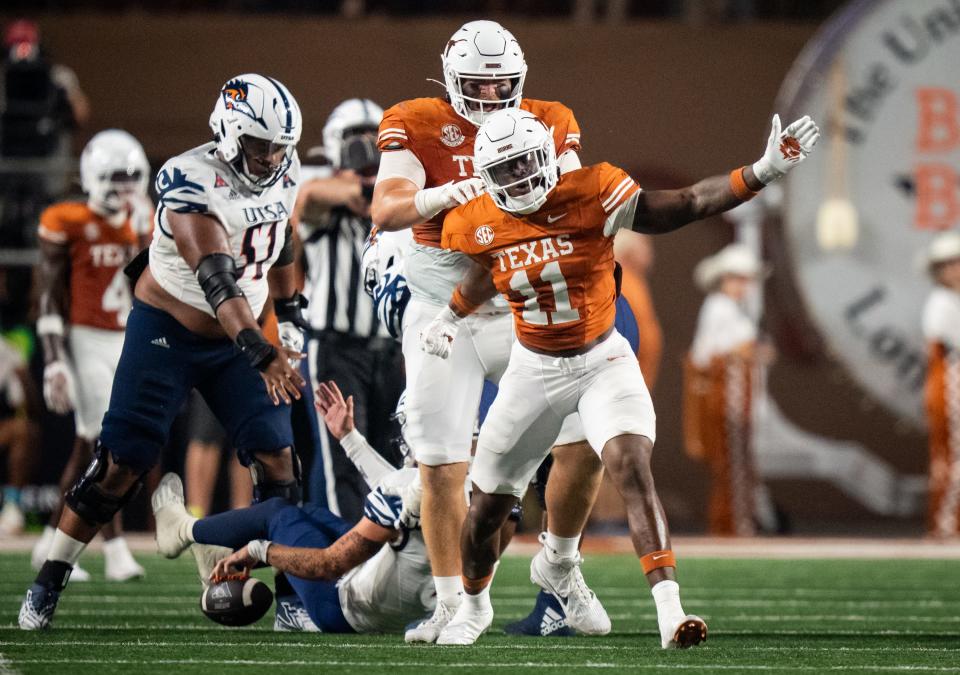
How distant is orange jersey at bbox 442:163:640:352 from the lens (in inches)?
187

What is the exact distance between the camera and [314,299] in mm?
6914

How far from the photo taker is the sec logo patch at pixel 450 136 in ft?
17.3

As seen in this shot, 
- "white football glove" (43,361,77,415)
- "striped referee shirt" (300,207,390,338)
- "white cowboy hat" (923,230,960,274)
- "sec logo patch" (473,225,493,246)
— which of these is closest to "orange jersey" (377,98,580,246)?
"sec logo patch" (473,225,493,246)

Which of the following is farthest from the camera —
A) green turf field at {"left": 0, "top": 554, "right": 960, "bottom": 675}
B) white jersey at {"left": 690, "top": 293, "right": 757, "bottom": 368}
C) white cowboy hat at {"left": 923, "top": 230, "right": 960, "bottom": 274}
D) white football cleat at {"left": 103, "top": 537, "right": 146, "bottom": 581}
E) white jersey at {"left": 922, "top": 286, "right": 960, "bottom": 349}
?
white jersey at {"left": 690, "top": 293, "right": 757, "bottom": 368}

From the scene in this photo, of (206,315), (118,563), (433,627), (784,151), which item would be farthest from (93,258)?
(784,151)

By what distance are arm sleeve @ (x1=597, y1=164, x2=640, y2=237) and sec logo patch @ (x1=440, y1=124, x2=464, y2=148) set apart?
2.20ft

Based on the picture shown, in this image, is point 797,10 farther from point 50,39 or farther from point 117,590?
point 117,590

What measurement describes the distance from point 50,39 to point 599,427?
824 cm

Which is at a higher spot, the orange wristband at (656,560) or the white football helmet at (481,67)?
the white football helmet at (481,67)

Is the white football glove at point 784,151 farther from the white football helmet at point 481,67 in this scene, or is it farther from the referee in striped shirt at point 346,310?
the referee in striped shirt at point 346,310

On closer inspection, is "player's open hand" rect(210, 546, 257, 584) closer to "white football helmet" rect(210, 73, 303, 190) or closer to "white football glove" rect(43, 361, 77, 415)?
"white football helmet" rect(210, 73, 303, 190)

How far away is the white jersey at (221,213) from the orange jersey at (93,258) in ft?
7.41

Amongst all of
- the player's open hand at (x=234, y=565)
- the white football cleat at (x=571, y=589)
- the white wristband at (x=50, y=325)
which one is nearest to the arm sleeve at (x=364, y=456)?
the player's open hand at (x=234, y=565)

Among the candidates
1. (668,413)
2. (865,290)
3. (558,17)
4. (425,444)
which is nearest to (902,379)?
(865,290)
